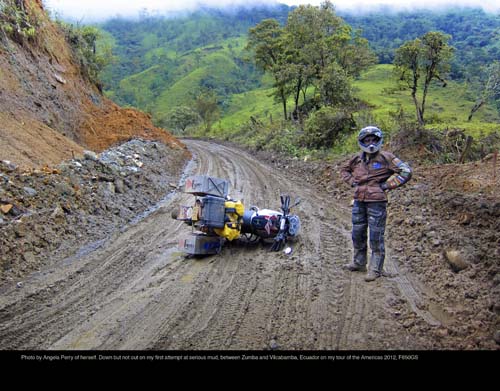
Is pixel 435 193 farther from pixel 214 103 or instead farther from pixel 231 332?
pixel 214 103

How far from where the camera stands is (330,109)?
18.6 m

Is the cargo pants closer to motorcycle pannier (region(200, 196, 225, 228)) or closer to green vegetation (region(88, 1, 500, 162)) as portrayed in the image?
motorcycle pannier (region(200, 196, 225, 228))

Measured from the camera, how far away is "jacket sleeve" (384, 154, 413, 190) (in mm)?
5431

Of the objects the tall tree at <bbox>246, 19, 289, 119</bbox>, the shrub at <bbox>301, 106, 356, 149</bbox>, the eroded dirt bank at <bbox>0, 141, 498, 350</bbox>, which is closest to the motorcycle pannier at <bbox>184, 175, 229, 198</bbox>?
the eroded dirt bank at <bbox>0, 141, 498, 350</bbox>

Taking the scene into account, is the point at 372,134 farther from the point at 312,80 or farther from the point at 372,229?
the point at 312,80

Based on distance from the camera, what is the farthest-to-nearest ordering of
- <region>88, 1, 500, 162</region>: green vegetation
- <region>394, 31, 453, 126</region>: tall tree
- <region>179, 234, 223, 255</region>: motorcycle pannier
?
<region>394, 31, 453, 126</region>: tall tree → <region>88, 1, 500, 162</region>: green vegetation → <region>179, 234, 223, 255</region>: motorcycle pannier

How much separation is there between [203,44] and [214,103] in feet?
349

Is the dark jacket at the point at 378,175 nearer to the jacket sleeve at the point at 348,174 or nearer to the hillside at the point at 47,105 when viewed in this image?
the jacket sleeve at the point at 348,174

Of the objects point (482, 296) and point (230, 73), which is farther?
point (230, 73)

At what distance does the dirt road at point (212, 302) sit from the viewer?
14.0 feet

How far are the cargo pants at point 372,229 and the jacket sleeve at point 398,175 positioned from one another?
0.30 meters

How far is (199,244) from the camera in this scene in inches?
267

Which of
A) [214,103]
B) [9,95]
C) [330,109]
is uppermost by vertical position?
[9,95]
